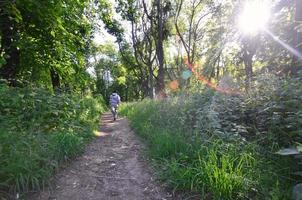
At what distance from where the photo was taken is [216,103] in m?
5.88

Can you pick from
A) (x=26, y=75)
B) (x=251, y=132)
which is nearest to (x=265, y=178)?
(x=251, y=132)

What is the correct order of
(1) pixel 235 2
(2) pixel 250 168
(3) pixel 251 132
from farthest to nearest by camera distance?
(1) pixel 235 2, (3) pixel 251 132, (2) pixel 250 168

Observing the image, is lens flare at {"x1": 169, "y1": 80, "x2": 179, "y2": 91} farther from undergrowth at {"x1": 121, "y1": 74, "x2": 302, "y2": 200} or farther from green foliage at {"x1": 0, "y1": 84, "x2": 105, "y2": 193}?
green foliage at {"x1": 0, "y1": 84, "x2": 105, "y2": 193}

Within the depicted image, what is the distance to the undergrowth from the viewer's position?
3.09 m

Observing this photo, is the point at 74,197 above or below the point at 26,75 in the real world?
below

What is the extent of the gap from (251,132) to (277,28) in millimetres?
4152

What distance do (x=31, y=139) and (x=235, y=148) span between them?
3.56 metres

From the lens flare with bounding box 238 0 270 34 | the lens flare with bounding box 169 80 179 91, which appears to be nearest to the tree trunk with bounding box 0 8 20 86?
the lens flare with bounding box 169 80 179 91

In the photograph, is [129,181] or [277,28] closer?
[129,181]

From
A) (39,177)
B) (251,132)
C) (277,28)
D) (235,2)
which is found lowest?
(39,177)

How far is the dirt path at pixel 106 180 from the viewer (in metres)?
3.73

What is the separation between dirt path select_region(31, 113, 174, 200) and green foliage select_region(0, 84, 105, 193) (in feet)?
0.83

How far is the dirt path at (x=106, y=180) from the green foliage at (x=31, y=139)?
0.83 feet

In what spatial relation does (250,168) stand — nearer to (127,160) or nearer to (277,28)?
(127,160)
